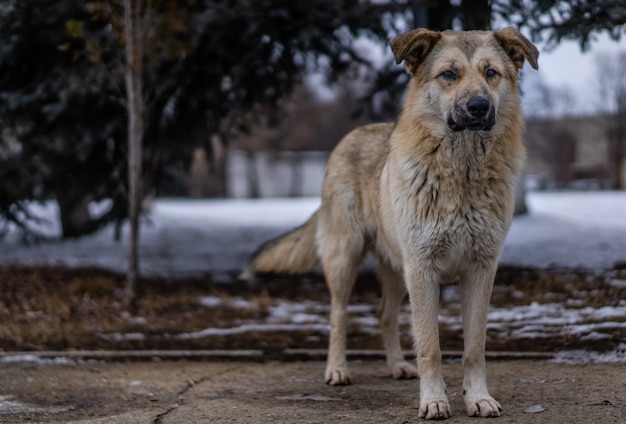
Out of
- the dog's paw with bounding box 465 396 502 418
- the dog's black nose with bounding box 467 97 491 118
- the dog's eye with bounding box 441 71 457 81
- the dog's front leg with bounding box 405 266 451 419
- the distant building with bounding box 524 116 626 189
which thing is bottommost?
the distant building with bounding box 524 116 626 189

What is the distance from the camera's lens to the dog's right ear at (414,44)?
450 cm

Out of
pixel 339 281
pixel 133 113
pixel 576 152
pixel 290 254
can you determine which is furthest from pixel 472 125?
pixel 576 152

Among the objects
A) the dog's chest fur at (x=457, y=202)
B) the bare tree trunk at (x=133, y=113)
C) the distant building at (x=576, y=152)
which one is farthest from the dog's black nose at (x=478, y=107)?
the distant building at (x=576, y=152)

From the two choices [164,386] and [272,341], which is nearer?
[164,386]

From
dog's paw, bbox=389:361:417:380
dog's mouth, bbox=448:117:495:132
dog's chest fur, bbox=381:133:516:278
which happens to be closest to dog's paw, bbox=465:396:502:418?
dog's chest fur, bbox=381:133:516:278

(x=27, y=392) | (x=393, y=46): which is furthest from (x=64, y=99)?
(x=393, y=46)

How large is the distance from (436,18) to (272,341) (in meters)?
5.22

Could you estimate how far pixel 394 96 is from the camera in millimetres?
11164

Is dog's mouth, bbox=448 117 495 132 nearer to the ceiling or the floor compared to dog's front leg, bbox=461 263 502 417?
nearer to the ceiling

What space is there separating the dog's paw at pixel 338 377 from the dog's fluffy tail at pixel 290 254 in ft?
4.12

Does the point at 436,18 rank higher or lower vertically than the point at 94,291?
higher

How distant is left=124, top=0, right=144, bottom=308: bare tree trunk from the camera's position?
8.23m

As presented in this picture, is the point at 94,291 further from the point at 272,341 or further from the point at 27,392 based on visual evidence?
the point at 27,392

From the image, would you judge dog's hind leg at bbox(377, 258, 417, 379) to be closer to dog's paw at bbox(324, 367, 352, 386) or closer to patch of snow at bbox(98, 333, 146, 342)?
dog's paw at bbox(324, 367, 352, 386)
